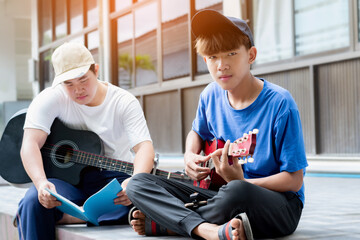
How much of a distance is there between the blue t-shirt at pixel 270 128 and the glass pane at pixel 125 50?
7.61 meters

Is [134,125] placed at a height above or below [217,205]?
above

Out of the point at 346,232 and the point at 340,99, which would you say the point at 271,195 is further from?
the point at 340,99

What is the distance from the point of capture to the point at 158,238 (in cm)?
226

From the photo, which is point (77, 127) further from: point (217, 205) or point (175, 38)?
point (175, 38)

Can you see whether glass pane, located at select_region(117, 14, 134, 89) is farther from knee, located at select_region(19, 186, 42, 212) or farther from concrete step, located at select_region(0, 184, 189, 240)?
knee, located at select_region(19, 186, 42, 212)

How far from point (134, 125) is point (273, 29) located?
428 centimetres

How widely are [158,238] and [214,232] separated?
1.27ft

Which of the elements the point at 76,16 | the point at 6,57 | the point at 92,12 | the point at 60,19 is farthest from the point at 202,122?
the point at 6,57

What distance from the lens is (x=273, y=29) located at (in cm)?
655

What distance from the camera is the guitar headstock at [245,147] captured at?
5.81ft

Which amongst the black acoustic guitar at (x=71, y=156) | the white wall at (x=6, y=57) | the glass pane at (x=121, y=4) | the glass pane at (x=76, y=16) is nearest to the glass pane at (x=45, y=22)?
the glass pane at (x=76, y=16)

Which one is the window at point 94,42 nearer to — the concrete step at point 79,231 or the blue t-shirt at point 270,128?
the concrete step at point 79,231

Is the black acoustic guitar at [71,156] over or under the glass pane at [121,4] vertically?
under

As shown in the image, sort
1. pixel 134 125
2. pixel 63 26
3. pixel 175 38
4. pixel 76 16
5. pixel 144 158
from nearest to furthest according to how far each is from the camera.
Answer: pixel 144 158 → pixel 134 125 → pixel 175 38 → pixel 76 16 → pixel 63 26
